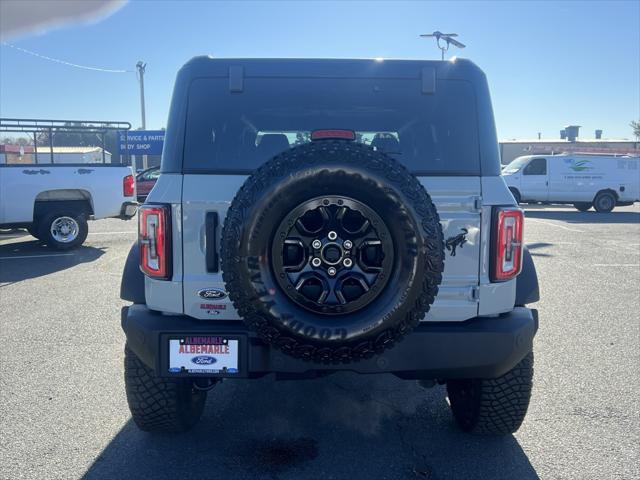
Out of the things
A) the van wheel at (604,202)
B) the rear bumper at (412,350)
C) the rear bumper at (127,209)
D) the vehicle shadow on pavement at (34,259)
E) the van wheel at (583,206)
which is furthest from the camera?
the van wheel at (583,206)

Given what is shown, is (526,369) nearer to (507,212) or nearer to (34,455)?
(507,212)

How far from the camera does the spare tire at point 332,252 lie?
249cm

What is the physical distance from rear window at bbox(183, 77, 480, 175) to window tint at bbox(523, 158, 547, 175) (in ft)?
60.2

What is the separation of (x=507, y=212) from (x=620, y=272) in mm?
7046

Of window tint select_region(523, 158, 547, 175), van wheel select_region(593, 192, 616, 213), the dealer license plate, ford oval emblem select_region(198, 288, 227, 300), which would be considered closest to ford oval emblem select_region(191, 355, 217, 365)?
the dealer license plate

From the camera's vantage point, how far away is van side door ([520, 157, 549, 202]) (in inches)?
795

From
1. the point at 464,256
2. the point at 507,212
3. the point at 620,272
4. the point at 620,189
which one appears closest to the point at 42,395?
the point at 464,256

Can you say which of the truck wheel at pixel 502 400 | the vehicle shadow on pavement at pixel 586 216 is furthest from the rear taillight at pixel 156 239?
the vehicle shadow on pavement at pixel 586 216

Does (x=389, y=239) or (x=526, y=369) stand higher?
(x=389, y=239)

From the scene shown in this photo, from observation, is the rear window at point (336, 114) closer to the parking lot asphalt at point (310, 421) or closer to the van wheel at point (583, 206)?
the parking lot asphalt at point (310, 421)

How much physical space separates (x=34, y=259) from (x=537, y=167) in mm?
16311

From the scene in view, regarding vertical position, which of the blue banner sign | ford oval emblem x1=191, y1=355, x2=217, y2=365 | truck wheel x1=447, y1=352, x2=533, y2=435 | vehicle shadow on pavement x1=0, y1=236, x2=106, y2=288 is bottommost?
vehicle shadow on pavement x1=0, y1=236, x2=106, y2=288

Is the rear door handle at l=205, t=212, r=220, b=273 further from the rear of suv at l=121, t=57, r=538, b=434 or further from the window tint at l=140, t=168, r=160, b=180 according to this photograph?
the window tint at l=140, t=168, r=160, b=180

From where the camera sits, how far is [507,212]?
2.91 meters
